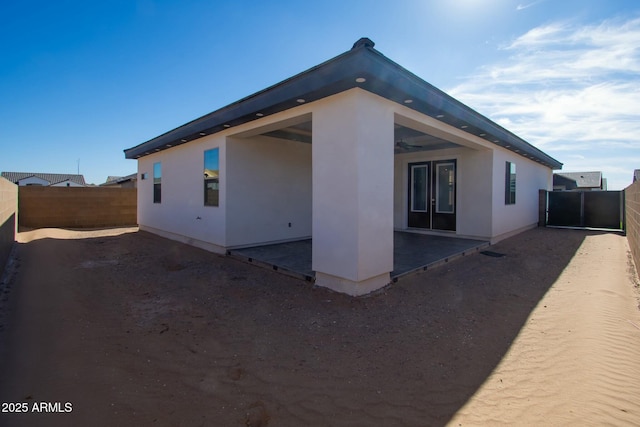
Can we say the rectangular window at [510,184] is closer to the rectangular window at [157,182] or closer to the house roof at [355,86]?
the house roof at [355,86]

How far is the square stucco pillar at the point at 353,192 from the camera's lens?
429 centimetres

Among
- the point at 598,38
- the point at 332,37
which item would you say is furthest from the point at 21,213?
the point at 598,38

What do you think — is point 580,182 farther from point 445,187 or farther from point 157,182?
point 157,182

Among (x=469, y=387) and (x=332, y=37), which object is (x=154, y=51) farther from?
(x=469, y=387)

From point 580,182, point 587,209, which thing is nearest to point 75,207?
point 587,209

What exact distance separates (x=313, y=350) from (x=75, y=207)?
15.2 meters

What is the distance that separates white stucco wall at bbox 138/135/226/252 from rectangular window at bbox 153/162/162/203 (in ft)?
0.58

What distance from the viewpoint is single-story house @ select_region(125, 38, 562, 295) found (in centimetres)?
435

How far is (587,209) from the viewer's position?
42.5ft

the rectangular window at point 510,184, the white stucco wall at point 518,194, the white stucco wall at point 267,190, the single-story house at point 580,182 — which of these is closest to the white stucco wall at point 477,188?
the white stucco wall at point 518,194

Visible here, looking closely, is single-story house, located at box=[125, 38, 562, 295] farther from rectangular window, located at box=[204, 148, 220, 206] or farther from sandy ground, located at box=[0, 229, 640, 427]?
sandy ground, located at box=[0, 229, 640, 427]

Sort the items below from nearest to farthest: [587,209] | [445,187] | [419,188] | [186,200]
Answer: [186,200] → [445,187] → [419,188] → [587,209]

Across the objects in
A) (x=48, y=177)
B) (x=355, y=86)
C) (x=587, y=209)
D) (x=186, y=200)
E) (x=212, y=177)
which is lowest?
(x=587, y=209)

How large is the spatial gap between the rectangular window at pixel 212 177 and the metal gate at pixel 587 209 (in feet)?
47.4
